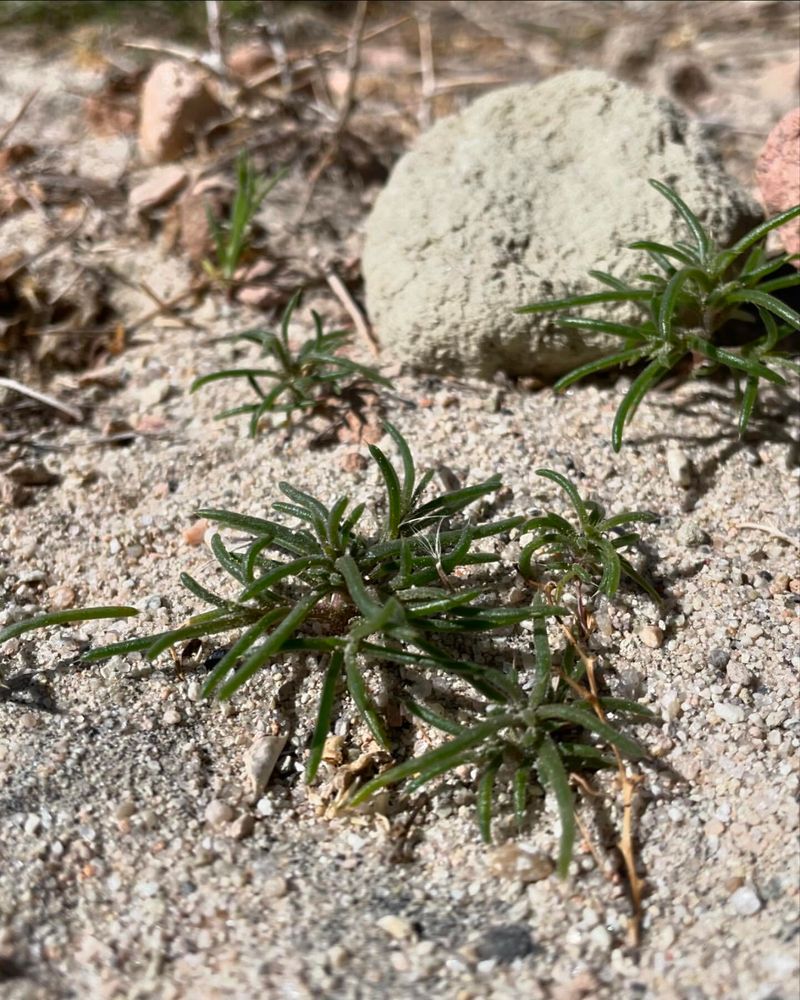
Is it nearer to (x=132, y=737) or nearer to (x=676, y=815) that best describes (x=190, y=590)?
(x=132, y=737)

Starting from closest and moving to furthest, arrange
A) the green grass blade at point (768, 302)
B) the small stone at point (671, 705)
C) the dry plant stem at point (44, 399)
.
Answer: the small stone at point (671, 705)
the green grass blade at point (768, 302)
the dry plant stem at point (44, 399)

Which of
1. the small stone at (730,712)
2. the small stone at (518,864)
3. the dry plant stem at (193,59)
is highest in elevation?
the dry plant stem at (193,59)

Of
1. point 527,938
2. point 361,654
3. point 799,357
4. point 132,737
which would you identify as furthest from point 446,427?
point 527,938

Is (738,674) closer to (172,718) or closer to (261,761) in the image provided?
(261,761)

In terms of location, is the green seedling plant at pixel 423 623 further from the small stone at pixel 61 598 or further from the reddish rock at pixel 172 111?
the reddish rock at pixel 172 111

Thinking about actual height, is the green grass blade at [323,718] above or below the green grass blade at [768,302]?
below

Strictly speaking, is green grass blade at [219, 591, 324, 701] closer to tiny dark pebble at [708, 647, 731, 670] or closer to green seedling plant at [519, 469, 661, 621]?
green seedling plant at [519, 469, 661, 621]

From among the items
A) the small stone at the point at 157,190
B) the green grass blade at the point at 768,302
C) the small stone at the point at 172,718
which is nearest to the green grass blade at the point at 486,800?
the small stone at the point at 172,718

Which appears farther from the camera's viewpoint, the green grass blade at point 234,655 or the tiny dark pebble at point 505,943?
the green grass blade at point 234,655
